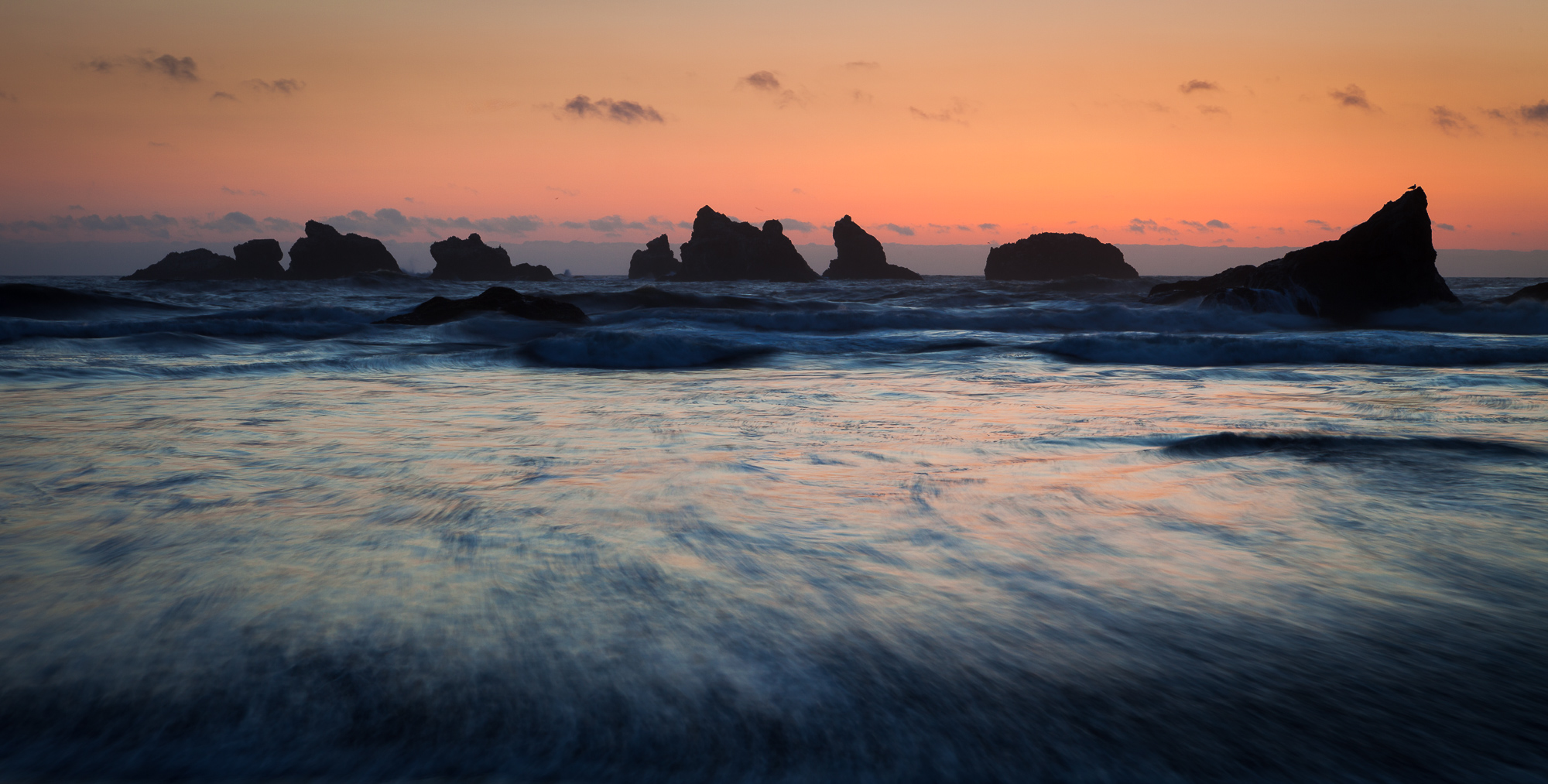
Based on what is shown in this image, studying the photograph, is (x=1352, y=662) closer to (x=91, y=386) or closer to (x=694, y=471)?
(x=694, y=471)

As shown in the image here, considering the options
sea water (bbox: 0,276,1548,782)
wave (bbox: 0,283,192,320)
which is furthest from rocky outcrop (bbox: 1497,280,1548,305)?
wave (bbox: 0,283,192,320)

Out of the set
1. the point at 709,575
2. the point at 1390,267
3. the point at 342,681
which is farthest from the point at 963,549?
the point at 1390,267

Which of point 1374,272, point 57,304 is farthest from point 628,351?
point 1374,272

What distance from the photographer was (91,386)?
21.0ft

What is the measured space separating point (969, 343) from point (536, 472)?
976cm

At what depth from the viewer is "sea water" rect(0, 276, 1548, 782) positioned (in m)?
1.37

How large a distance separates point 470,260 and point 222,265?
2607 cm

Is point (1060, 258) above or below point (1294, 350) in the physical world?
above

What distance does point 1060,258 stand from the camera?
76.9 meters

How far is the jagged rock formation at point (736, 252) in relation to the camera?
94.4 metres

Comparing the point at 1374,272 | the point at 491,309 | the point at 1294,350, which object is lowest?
the point at 1294,350

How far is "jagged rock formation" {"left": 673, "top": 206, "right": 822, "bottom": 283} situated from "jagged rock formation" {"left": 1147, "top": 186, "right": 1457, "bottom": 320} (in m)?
78.0

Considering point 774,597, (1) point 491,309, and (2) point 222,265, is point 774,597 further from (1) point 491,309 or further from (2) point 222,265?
(2) point 222,265

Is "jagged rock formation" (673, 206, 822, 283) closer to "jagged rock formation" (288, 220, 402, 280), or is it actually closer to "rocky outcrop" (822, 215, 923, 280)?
"rocky outcrop" (822, 215, 923, 280)
